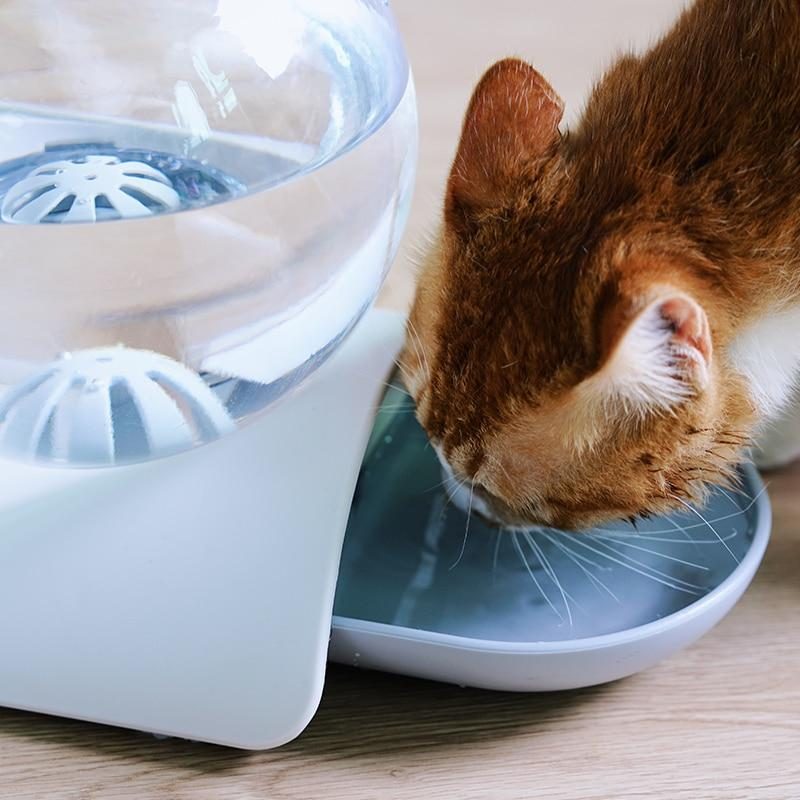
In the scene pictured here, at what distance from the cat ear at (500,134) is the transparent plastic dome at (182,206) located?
6.0 inches

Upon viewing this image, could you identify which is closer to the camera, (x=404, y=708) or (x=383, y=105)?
(x=404, y=708)

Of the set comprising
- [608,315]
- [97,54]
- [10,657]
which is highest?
[608,315]

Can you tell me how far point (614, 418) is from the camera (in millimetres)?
605

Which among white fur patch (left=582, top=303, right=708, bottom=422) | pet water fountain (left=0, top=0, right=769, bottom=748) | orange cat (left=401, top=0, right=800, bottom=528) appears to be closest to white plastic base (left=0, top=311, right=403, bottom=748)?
pet water fountain (left=0, top=0, right=769, bottom=748)

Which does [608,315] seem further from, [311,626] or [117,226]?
[117,226]

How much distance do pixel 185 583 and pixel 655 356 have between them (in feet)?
1.09

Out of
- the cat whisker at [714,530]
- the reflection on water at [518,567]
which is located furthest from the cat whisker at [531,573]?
the cat whisker at [714,530]

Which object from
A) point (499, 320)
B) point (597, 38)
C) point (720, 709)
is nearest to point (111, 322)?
point (499, 320)

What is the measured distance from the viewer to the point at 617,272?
0.57 m

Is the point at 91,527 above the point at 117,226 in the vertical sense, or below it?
below

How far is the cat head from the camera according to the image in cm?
57

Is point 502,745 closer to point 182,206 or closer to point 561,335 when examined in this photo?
point 561,335

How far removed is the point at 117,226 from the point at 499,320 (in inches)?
12.6

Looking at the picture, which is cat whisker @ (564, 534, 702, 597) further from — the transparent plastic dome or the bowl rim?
the transparent plastic dome
